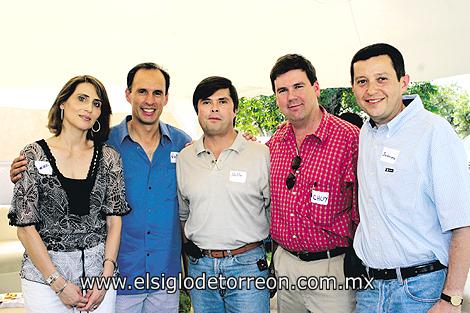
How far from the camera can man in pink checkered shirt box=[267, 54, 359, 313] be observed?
2186 millimetres

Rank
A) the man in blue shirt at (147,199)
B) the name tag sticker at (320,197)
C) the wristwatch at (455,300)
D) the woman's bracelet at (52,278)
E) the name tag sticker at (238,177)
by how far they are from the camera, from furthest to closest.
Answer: the man in blue shirt at (147,199)
the name tag sticker at (238,177)
the name tag sticker at (320,197)
the woman's bracelet at (52,278)
the wristwatch at (455,300)

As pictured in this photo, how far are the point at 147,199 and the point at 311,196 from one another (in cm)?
89

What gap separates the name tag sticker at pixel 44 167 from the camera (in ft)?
6.65

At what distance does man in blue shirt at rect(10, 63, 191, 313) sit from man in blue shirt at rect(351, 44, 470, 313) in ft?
3.47

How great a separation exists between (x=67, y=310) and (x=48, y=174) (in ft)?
2.09

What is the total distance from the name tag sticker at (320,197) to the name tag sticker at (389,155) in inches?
15.8

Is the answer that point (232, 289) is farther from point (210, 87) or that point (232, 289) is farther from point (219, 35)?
point (219, 35)

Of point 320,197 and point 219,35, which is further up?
point 219,35

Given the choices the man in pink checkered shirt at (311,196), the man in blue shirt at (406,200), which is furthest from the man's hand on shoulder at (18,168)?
the man in blue shirt at (406,200)

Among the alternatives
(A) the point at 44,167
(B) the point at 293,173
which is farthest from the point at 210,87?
(A) the point at 44,167

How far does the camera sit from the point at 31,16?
366 centimetres

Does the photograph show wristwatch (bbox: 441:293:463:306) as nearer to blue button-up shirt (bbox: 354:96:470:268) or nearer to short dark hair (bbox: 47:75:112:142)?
blue button-up shirt (bbox: 354:96:470:268)

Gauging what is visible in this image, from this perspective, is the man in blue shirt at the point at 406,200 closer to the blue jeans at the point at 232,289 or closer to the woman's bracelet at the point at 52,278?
the blue jeans at the point at 232,289

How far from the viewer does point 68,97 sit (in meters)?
2.20
